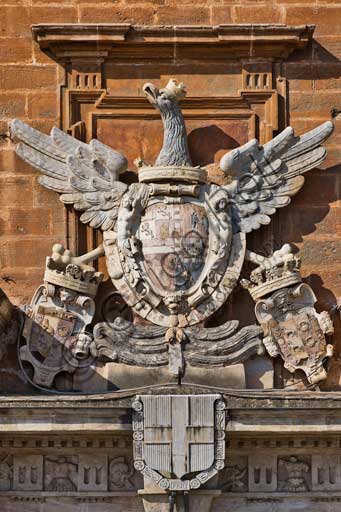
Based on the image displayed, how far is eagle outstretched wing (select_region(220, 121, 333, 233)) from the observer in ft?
73.9

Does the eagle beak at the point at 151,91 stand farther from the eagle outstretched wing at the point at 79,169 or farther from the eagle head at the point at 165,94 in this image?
the eagle outstretched wing at the point at 79,169

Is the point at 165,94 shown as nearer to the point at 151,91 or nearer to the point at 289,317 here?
the point at 151,91

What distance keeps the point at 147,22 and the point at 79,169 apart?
1456mm

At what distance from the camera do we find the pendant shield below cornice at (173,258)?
73.1 ft

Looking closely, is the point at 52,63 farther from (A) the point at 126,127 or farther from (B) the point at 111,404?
(B) the point at 111,404

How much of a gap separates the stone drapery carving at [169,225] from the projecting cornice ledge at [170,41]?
44cm

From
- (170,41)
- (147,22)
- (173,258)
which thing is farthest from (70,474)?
(147,22)

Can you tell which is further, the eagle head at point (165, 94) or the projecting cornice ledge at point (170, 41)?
the projecting cornice ledge at point (170, 41)

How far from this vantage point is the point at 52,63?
22.9m

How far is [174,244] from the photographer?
2228 centimetres

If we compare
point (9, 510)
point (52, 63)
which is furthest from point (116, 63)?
point (9, 510)

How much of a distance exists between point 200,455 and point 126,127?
9.94ft

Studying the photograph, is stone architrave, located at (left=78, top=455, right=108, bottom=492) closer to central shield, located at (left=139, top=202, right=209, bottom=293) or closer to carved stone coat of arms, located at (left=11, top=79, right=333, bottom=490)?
carved stone coat of arms, located at (left=11, top=79, right=333, bottom=490)

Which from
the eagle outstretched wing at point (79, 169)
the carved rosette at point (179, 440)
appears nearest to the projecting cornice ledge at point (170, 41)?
the eagle outstretched wing at point (79, 169)
